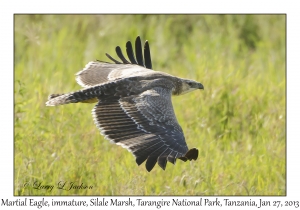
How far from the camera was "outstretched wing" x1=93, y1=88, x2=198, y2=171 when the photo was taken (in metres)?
7.71

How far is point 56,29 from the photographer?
1328 cm

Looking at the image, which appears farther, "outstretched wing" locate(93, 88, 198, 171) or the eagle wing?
the eagle wing

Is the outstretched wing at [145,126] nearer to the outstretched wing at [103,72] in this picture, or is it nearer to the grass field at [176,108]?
the grass field at [176,108]

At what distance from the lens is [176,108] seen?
10539mm


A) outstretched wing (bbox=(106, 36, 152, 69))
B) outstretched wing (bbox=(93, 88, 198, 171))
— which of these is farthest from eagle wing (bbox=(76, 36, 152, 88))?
outstretched wing (bbox=(93, 88, 198, 171))

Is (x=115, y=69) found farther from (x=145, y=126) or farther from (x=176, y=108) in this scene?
(x=145, y=126)

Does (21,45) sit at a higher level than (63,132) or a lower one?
higher

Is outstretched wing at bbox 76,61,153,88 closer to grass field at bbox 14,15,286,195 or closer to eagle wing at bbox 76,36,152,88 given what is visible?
eagle wing at bbox 76,36,152,88

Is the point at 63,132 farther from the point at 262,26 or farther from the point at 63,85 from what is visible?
the point at 262,26

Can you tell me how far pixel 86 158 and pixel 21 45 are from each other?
170 inches

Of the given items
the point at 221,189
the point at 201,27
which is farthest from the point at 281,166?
the point at 201,27

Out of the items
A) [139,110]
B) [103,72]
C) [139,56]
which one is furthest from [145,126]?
[139,56]

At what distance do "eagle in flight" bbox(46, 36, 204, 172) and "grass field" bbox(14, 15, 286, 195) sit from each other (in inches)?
24.5

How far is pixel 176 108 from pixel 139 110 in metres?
2.26
